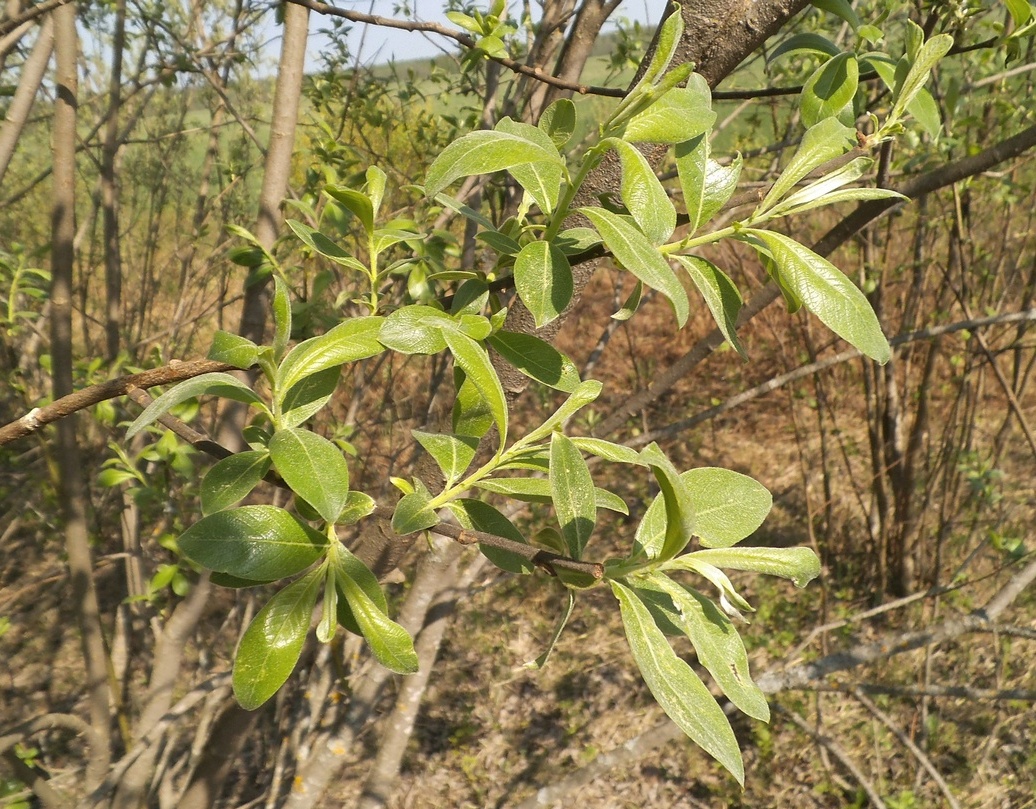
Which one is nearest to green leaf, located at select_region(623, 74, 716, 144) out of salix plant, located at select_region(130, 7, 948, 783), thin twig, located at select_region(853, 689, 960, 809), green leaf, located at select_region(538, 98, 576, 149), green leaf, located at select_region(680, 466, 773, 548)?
salix plant, located at select_region(130, 7, 948, 783)

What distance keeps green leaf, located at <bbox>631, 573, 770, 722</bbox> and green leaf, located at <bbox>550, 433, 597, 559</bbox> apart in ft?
Result: 0.18

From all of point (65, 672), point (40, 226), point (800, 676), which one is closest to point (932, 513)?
point (800, 676)

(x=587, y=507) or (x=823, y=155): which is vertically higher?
(x=823, y=155)

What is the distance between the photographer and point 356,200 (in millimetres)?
651

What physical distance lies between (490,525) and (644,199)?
11.0 inches

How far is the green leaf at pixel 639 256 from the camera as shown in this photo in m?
0.44

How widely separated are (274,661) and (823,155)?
529mm

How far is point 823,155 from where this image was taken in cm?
54

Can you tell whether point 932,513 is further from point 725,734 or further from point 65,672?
point 65,672

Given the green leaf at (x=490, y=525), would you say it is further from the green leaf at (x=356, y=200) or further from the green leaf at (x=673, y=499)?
the green leaf at (x=356, y=200)

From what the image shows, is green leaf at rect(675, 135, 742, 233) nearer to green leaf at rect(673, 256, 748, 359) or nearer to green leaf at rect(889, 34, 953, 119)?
green leaf at rect(673, 256, 748, 359)

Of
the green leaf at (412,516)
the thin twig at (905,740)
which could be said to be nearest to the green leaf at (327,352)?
the green leaf at (412,516)

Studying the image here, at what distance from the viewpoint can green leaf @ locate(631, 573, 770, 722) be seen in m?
0.47

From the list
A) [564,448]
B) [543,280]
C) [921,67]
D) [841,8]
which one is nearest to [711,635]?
[564,448]
